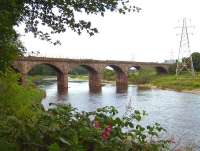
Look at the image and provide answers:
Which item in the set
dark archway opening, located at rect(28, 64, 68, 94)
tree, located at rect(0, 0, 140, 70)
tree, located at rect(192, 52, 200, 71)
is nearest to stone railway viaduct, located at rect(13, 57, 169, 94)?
dark archway opening, located at rect(28, 64, 68, 94)

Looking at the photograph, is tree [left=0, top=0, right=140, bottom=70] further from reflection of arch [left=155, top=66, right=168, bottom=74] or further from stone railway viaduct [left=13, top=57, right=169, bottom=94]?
reflection of arch [left=155, top=66, right=168, bottom=74]

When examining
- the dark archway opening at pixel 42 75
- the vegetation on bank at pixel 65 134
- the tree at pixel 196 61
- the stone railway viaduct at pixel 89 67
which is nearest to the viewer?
the vegetation on bank at pixel 65 134

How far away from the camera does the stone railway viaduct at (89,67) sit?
89.8m

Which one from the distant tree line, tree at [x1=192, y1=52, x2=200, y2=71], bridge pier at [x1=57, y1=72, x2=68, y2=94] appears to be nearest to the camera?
bridge pier at [x1=57, y1=72, x2=68, y2=94]

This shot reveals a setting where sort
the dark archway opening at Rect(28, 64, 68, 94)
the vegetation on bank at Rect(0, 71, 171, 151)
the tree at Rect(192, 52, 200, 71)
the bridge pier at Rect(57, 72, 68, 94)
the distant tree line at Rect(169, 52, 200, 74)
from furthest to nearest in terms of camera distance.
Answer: the dark archway opening at Rect(28, 64, 68, 94) < the distant tree line at Rect(169, 52, 200, 74) < the tree at Rect(192, 52, 200, 71) < the bridge pier at Rect(57, 72, 68, 94) < the vegetation on bank at Rect(0, 71, 171, 151)

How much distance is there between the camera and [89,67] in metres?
112

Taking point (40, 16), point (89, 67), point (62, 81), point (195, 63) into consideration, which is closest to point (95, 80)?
point (89, 67)

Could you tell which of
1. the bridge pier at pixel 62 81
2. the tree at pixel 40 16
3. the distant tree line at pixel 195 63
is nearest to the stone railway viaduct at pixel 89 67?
the bridge pier at pixel 62 81

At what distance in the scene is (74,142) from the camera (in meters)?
7.34

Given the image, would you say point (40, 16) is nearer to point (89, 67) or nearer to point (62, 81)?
point (62, 81)

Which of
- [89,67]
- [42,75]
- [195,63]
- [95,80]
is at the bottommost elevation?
[95,80]

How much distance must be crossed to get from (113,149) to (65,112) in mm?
1986

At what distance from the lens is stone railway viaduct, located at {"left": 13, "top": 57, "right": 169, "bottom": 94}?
89.8 meters

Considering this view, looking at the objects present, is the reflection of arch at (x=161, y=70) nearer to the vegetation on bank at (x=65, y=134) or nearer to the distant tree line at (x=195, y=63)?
the distant tree line at (x=195, y=63)
